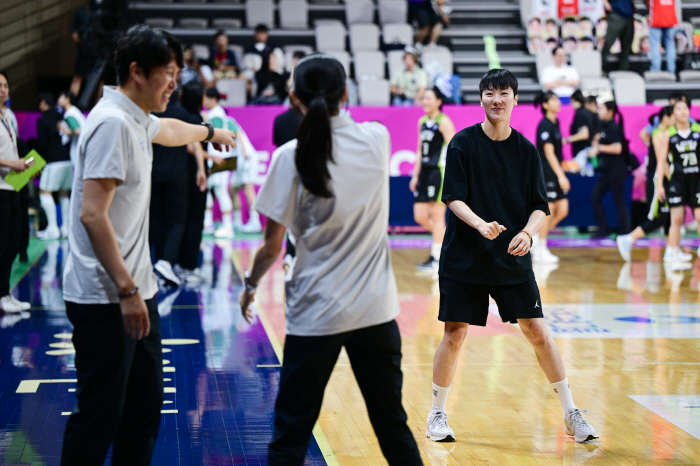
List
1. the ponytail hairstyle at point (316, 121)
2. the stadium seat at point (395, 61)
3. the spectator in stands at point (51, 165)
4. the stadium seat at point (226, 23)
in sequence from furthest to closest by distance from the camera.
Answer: the stadium seat at point (226, 23) < the stadium seat at point (395, 61) < the spectator in stands at point (51, 165) < the ponytail hairstyle at point (316, 121)

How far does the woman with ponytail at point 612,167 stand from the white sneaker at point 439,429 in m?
8.66

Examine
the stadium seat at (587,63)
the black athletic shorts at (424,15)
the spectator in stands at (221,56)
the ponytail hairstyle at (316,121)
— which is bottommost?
the ponytail hairstyle at (316,121)

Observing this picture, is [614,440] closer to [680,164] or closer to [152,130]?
[152,130]

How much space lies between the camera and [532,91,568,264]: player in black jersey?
1020 cm

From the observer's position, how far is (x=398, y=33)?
1761 cm

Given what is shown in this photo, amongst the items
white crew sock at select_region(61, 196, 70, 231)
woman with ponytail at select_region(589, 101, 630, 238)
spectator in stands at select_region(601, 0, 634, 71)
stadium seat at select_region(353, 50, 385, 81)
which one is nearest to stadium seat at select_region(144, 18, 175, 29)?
stadium seat at select_region(353, 50, 385, 81)

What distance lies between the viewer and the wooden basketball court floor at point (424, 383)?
411cm

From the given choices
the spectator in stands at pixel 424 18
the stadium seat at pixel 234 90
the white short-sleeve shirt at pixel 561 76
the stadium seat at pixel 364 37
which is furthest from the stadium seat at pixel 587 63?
the stadium seat at pixel 234 90

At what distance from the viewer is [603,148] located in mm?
12352

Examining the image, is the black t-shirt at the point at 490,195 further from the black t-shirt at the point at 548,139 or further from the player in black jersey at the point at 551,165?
the black t-shirt at the point at 548,139

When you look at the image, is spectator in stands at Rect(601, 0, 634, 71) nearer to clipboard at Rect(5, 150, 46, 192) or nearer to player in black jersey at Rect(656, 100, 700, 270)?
player in black jersey at Rect(656, 100, 700, 270)

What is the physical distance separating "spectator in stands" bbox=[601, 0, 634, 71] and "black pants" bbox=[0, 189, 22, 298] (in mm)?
13566

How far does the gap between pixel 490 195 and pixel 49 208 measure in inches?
394

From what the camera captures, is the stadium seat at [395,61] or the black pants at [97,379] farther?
the stadium seat at [395,61]
